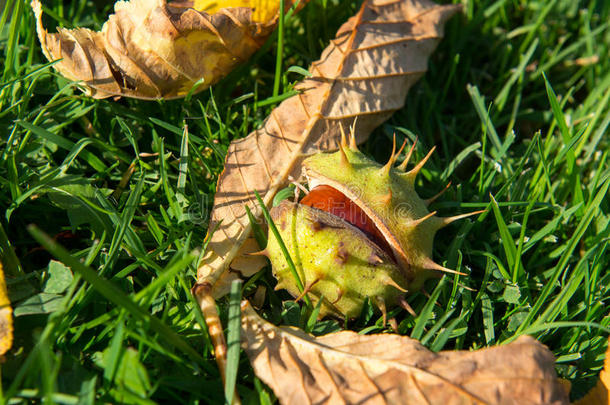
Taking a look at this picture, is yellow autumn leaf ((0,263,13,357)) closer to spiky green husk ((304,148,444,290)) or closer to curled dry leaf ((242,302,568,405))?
curled dry leaf ((242,302,568,405))

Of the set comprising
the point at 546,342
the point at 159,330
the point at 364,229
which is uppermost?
the point at 364,229

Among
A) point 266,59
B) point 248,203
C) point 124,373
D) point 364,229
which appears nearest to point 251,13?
point 266,59

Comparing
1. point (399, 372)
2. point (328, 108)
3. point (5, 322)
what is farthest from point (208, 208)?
point (399, 372)

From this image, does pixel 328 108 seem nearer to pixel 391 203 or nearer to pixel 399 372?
pixel 391 203

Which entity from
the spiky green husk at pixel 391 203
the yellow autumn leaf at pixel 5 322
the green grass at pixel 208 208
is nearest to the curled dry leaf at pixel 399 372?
the green grass at pixel 208 208

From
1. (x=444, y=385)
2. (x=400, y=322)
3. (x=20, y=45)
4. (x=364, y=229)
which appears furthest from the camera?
(x=20, y=45)

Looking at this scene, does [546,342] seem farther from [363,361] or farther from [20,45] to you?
[20,45]
